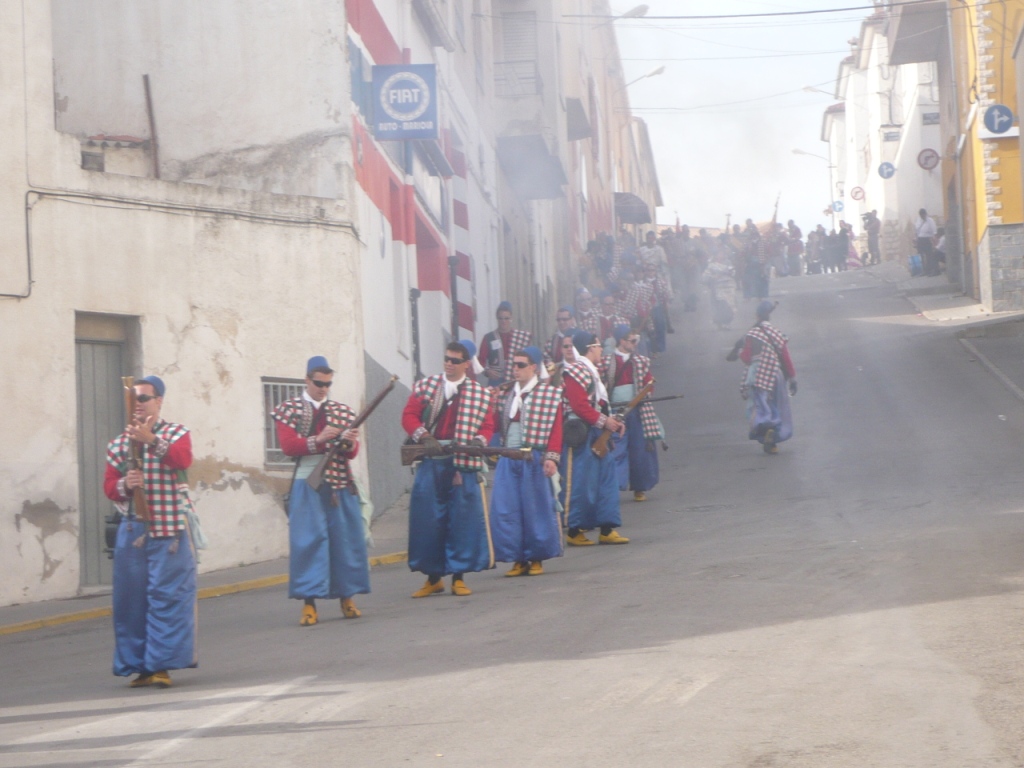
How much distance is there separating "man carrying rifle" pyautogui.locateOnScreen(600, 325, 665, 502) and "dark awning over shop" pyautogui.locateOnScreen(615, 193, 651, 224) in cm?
4954

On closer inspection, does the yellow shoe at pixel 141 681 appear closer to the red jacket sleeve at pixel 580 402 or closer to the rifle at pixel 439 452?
the rifle at pixel 439 452

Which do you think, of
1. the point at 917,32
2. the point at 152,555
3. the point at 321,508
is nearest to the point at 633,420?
the point at 321,508

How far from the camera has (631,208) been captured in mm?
66750

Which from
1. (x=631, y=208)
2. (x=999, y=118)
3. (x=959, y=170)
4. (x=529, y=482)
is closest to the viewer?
(x=529, y=482)

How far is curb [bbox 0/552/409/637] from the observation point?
12.6 metres

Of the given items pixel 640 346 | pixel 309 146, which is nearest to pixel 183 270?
pixel 309 146

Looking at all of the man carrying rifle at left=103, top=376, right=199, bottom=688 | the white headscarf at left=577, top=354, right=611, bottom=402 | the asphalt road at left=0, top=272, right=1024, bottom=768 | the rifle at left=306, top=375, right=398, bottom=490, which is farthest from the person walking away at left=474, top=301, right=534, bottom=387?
the man carrying rifle at left=103, top=376, right=199, bottom=688

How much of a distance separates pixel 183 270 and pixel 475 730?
10084 mm

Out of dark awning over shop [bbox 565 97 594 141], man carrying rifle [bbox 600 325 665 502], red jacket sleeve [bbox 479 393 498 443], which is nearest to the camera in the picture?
red jacket sleeve [bbox 479 393 498 443]

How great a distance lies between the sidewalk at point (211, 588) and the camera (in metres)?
12.9

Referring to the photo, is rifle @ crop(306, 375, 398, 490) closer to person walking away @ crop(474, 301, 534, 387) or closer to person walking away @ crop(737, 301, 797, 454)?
person walking away @ crop(474, 301, 534, 387)

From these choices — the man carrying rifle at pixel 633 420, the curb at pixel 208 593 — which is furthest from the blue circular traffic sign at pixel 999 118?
the curb at pixel 208 593

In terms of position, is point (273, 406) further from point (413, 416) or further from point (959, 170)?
point (959, 170)

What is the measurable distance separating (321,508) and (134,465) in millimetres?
2122
